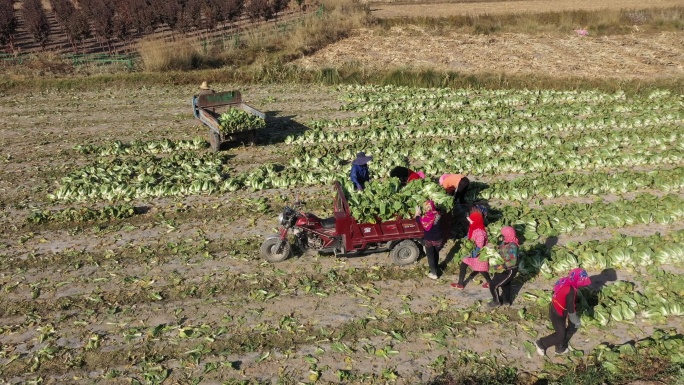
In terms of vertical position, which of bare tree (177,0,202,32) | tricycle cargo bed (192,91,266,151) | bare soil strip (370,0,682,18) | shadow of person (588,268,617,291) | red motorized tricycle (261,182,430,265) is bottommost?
shadow of person (588,268,617,291)

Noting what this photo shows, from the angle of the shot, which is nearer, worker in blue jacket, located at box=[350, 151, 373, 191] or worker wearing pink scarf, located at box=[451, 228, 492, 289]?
worker wearing pink scarf, located at box=[451, 228, 492, 289]

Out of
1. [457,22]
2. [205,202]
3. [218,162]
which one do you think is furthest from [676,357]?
[457,22]

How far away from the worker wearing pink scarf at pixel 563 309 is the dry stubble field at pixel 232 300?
10.5 inches

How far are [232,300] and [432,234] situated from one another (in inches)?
153

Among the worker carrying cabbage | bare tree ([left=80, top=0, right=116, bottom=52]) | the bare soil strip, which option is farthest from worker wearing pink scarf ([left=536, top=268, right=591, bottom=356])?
the bare soil strip

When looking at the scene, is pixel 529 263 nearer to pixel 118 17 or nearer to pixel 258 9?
pixel 118 17

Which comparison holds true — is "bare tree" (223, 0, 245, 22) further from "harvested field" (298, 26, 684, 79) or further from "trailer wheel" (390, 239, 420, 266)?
"trailer wheel" (390, 239, 420, 266)

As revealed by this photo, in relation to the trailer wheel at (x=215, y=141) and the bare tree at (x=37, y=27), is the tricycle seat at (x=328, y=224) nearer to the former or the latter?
the trailer wheel at (x=215, y=141)

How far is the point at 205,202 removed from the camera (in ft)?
44.0

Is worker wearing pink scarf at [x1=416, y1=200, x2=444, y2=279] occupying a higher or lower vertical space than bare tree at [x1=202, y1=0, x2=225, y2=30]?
lower

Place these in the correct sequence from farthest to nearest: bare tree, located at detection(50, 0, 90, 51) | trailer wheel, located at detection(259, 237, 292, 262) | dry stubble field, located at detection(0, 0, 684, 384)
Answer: bare tree, located at detection(50, 0, 90, 51)
trailer wheel, located at detection(259, 237, 292, 262)
dry stubble field, located at detection(0, 0, 684, 384)

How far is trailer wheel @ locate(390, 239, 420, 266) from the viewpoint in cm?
1030

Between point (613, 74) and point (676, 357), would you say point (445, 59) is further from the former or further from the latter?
point (676, 357)

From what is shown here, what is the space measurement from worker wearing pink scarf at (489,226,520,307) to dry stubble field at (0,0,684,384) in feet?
0.72
